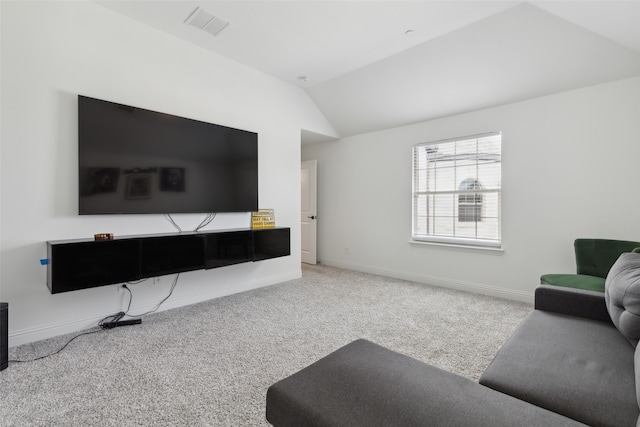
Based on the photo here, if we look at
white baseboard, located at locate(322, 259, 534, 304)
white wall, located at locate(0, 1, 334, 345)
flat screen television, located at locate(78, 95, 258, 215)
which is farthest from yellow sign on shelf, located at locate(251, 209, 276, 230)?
white baseboard, located at locate(322, 259, 534, 304)

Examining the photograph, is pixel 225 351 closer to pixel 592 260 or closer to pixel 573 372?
pixel 573 372

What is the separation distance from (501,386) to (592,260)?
2.48 meters

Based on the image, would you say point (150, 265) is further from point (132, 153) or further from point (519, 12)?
point (519, 12)

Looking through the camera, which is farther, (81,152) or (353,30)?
(353,30)

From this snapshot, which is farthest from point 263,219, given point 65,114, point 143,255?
point 65,114

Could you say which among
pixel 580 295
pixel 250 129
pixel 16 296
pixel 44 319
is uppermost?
pixel 250 129

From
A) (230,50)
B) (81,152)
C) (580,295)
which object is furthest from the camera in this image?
(230,50)

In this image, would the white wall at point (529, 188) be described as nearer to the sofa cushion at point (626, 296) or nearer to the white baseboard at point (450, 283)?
the white baseboard at point (450, 283)

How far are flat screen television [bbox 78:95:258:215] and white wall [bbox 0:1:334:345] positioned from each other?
5.2 inches

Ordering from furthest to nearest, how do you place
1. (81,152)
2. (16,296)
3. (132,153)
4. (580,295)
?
(132,153), (81,152), (16,296), (580,295)

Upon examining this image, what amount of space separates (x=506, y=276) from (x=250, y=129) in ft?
11.7

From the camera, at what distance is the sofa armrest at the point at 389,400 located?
2.92 feet

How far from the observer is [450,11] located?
2580 mm

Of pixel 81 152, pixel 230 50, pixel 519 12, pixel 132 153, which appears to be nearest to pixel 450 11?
pixel 519 12
